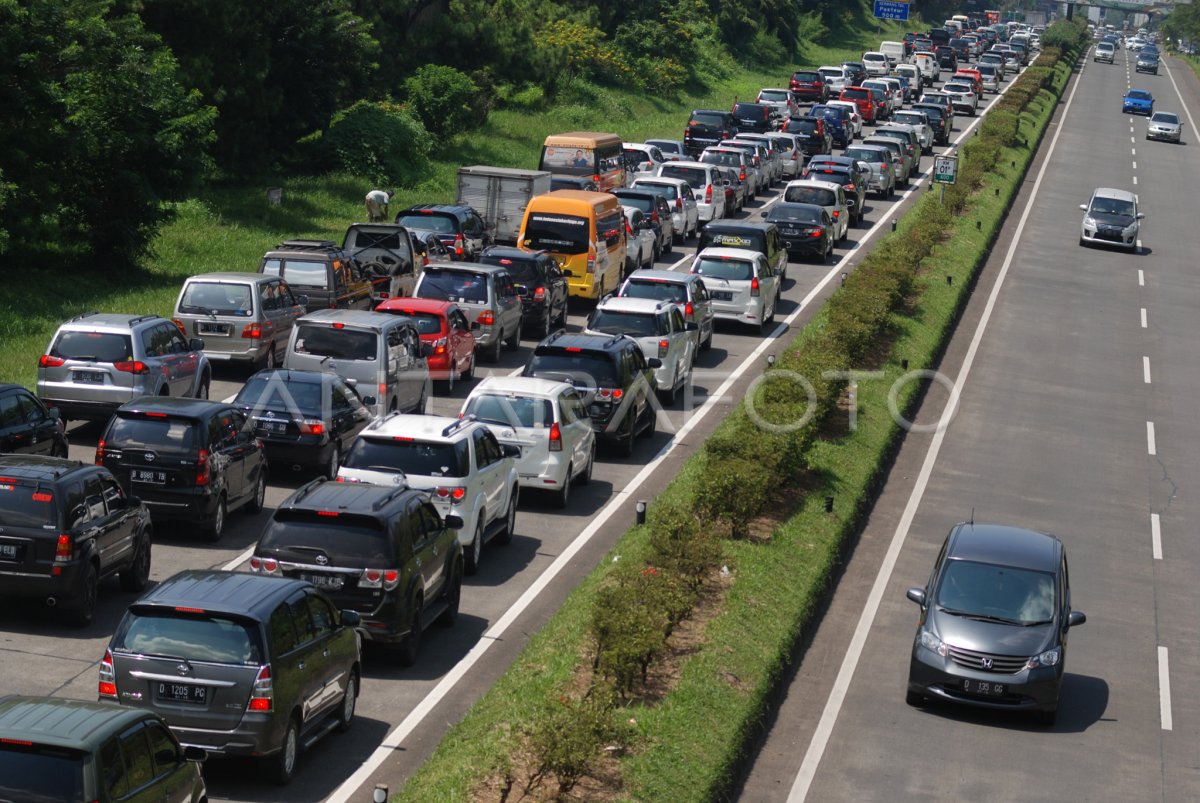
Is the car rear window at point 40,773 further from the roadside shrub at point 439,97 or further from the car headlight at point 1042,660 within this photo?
the roadside shrub at point 439,97

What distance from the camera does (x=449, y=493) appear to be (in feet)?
60.7

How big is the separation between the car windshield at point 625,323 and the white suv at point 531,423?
20.0ft

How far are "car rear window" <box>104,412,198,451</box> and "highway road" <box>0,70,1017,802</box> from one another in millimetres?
1216

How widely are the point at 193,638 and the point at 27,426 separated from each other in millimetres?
9019

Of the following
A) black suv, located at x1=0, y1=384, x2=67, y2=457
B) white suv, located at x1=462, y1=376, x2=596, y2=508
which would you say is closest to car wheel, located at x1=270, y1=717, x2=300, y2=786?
black suv, located at x1=0, y1=384, x2=67, y2=457

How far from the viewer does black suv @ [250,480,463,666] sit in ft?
50.8

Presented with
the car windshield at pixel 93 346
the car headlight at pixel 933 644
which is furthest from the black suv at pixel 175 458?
the car headlight at pixel 933 644

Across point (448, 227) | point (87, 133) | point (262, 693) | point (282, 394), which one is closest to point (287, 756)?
point (262, 693)

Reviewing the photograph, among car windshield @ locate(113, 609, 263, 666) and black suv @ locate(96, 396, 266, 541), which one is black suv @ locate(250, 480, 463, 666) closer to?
car windshield @ locate(113, 609, 263, 666)

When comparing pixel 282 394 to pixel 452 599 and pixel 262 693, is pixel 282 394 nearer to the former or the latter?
pixel 452 599

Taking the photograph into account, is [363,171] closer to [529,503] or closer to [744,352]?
[744,352]

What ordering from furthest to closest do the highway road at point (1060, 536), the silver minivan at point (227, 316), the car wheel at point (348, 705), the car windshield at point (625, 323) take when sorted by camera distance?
the car windshield at point (625, 323) < the silver minivan at point (227, 316) < the highway road at point (1060, 536) < the car wheel at point (348, 705)

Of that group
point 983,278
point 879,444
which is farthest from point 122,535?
point 983,278

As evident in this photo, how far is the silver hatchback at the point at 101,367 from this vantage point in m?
23.2
